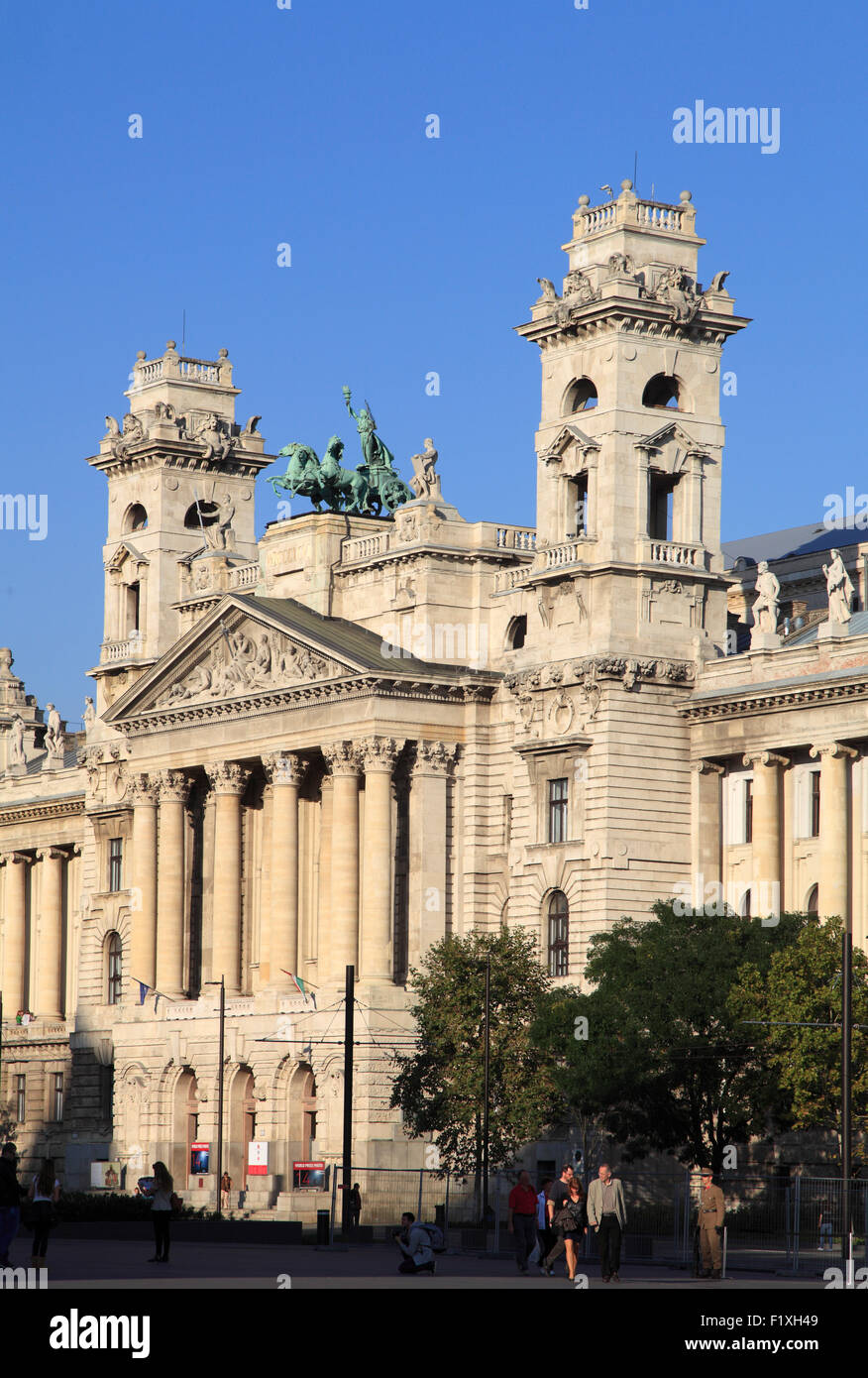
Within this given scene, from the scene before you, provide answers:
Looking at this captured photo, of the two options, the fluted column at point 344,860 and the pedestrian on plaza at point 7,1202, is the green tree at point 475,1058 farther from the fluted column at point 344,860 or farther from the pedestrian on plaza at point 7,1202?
the pedestrian on plaza at point 7,1202

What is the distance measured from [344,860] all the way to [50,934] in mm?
38012

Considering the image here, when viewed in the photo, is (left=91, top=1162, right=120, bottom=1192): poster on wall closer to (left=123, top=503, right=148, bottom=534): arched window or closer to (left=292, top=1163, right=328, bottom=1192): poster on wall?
(left=292, top=1163, right=328, bottom=1192): poster on wall

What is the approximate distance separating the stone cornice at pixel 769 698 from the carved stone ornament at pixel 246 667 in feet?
46.3

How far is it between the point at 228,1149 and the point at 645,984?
2733 centimetres

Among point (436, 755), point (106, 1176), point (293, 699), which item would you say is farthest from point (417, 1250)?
point (106, 1176)

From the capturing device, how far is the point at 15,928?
131625 mm

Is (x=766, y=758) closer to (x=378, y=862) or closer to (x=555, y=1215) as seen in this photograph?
(x=378, y=862)

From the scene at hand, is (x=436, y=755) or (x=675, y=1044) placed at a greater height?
(x=436, y=755)

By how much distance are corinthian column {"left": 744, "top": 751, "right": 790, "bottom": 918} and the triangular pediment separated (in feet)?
43.9

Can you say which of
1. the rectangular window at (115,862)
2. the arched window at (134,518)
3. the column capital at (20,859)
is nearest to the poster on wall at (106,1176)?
the rectangular window at (115,862)

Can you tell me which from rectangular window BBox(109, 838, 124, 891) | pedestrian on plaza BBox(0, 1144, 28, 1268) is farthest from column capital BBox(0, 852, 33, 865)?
pedestrian on plaza BBox(0, 1144, 28, 1268)

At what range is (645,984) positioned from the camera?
7650 centimetres
